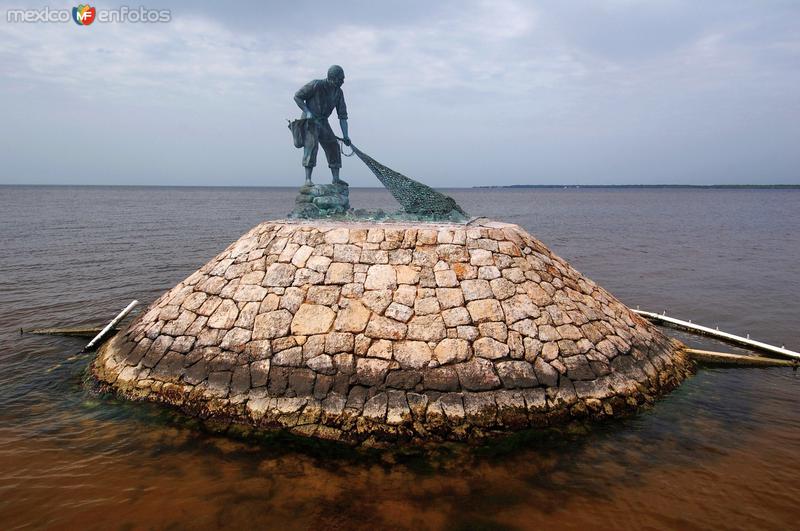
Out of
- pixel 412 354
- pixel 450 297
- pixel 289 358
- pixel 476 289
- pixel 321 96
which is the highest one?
pixel 321 96

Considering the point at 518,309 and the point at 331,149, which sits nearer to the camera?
the point at 518,309

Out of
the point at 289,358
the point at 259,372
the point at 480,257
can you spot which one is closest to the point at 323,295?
the point at 289,358

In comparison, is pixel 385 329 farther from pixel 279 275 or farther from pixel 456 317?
pixel 279 275

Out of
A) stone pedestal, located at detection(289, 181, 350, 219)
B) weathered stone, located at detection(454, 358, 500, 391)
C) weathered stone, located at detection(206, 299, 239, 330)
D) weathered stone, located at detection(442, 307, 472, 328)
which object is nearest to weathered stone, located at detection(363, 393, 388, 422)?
weathered stone, located at detection(454, 358, 500, 391)

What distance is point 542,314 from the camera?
7016 millimetres

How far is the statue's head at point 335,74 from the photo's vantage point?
1037 centimetres

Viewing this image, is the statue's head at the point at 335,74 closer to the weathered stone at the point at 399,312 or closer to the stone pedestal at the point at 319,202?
the stone pedestal at the point at 319,202

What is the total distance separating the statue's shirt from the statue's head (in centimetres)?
11

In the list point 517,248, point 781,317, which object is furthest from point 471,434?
point 781,317

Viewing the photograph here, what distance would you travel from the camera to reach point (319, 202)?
10.1 metres

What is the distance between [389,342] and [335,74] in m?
6.73

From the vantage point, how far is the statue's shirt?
33.5ft

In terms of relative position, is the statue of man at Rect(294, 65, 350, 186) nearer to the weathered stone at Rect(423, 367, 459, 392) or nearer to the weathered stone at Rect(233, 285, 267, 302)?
the weathered stone at Rect(233, 285, 267, 302)

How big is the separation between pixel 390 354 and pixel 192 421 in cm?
298
